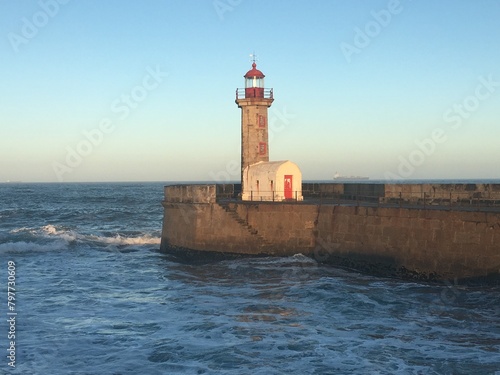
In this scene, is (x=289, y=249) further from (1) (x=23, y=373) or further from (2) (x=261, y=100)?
(1) (x=23, y=373)

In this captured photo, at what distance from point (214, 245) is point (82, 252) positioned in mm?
8688

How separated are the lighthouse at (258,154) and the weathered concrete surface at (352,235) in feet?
11.7

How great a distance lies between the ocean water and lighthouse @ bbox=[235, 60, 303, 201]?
5.23 metres

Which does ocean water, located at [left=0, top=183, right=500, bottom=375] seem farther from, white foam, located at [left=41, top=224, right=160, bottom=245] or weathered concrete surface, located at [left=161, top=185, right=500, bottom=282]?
white foam, located at [left=41, top=224, right=160, bottom=245]

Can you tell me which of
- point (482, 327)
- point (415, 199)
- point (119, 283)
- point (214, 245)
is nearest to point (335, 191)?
point (415, 199)

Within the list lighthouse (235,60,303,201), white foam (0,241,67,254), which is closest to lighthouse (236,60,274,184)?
lighthouse (235,60,303,201)

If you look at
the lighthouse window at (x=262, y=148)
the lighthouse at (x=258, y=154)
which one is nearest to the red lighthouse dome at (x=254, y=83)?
the lighthouse at (x=258, y=154)

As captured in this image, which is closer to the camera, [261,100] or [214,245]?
[214,245]

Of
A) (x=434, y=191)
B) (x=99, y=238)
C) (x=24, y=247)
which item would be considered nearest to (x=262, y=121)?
(x=434, y=191)

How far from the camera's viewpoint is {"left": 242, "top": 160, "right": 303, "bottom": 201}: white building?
86.6 feet

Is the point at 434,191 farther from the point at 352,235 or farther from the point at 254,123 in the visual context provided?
the point at 254,123

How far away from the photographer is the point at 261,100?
2880 cm

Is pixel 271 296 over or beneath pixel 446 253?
beneath

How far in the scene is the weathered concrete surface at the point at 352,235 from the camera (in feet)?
56.5
